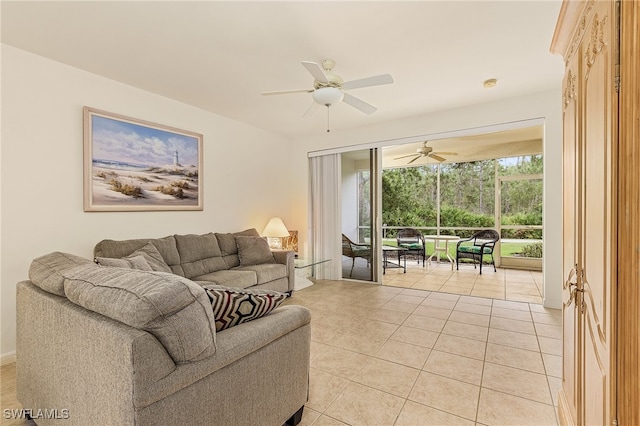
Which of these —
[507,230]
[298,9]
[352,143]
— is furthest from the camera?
[507,230]

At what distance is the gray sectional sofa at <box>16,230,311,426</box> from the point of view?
0.99m

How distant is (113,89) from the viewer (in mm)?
3180

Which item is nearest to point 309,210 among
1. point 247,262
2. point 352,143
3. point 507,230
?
point 352,143

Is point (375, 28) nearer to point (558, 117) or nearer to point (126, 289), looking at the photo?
point (126, 289)

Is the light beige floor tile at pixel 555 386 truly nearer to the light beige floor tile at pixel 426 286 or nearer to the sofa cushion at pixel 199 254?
the light beige floor tile at pixel 426 286

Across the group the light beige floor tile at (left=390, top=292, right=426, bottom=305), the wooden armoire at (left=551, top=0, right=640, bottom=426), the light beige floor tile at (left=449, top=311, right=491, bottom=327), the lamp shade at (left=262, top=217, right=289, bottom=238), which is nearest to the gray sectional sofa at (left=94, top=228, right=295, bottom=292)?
the lamp shade at (left=262, top=217, right=289, bottom=238)

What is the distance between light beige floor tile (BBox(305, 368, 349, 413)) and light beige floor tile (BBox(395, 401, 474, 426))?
441mm

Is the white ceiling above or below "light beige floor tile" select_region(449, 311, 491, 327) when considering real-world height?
above

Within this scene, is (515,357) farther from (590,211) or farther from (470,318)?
(590,211)

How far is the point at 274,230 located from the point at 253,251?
2.76 ft

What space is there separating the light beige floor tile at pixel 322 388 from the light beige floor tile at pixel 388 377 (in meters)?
0.14

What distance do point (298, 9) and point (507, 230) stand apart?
6.50 metres

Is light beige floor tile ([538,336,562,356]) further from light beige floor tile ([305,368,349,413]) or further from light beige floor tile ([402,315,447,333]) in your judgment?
light beige floor tile ([305,368,349,413])

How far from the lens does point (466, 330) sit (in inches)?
118
